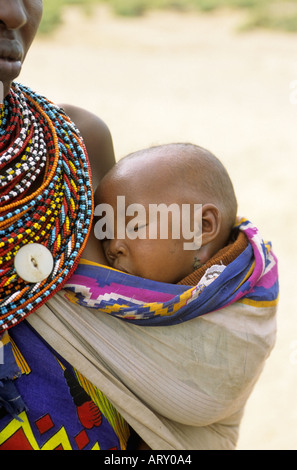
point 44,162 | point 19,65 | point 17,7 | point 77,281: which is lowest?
point 77,281

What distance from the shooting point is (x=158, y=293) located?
1561mm

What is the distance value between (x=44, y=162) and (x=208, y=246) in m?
0.52

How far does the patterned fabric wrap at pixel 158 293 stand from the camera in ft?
4.97

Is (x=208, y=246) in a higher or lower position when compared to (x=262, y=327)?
higher

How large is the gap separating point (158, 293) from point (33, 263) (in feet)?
1.08

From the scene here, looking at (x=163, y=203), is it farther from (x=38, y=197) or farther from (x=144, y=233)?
(x=38, y=197)

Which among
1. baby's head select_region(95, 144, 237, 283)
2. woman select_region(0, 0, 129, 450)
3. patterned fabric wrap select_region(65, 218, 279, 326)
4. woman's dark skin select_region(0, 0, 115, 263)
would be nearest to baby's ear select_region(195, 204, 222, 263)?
baby's head select_region(95, 144, 237, 283)

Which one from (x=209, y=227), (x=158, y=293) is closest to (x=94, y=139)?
(x=209, y=227)

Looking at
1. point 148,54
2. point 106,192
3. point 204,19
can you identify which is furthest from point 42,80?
point 106,192

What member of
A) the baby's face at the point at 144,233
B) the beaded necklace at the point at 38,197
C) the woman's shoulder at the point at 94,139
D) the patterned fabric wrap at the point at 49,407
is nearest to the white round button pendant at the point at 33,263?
the beaded necklace at the point at 38,197

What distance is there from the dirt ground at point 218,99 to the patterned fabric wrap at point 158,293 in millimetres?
1810

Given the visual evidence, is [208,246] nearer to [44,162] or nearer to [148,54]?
[44,162]

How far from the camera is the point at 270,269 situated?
1.72m

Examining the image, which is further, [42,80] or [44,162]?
[42,80]
